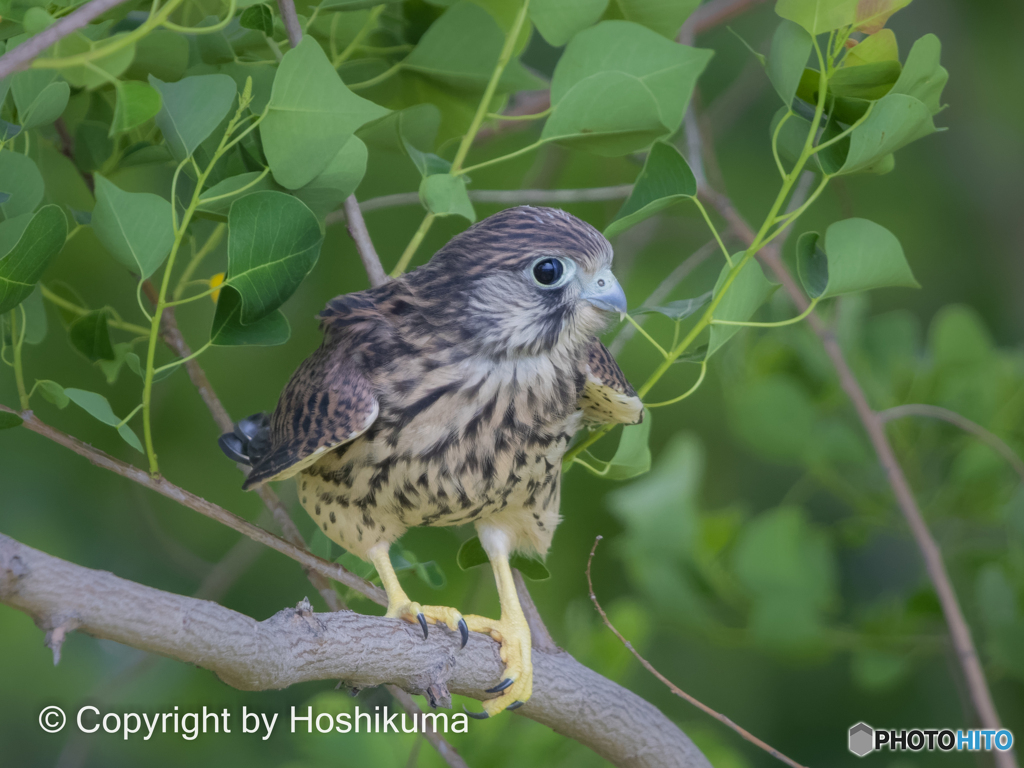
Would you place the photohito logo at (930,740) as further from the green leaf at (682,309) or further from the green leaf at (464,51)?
the green leaf at (464,51)

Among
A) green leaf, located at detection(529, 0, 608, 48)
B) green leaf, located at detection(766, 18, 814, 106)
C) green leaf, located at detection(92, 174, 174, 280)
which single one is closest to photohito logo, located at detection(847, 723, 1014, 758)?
green leaf, located at detection(766, 18, 814, 106)

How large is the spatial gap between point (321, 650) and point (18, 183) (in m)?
0.82

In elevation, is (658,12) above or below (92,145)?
above

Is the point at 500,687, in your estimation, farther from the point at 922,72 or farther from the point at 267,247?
the point at 922,72

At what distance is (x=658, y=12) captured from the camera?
65.8 inches

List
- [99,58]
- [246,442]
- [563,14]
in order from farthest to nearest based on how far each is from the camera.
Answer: [246,442] < [563,14] < [99,58]

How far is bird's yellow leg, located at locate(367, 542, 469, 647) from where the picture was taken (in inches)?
77.7

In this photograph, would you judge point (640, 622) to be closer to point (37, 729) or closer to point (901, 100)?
point (901, 100)

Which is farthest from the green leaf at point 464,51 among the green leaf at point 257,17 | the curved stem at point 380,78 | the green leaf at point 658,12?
the green leaf at point 257,17

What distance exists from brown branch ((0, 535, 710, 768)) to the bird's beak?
69 centimetres

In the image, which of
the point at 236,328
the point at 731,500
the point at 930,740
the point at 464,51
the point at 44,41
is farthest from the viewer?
the point at 731,500

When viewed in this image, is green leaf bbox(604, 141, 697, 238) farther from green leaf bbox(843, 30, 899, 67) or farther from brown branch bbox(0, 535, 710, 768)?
brown branch bbox(0, 535, 710, 768)

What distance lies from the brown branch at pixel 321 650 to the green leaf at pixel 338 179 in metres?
0.63

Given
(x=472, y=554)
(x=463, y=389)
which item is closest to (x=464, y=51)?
(x=463, y=389)
